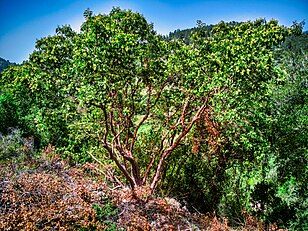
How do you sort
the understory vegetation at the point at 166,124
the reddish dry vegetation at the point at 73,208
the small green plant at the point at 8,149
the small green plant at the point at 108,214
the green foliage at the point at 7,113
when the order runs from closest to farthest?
the reddish dry vegetation at the point at 73,208, the small green plant at the point at 108,214, the understory vegetation at the point at 166,124, the small green plant at the point at 8,149, the green foliage at the point at 7,113

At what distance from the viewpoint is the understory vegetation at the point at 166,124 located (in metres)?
6.15

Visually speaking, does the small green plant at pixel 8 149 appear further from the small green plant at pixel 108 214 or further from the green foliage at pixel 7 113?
the small green plant at pixel 108 214

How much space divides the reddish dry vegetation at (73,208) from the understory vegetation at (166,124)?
3 cm

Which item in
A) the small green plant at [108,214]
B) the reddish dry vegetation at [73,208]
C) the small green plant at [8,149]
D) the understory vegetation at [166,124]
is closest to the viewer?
the reddish dry vegetation at [73,208]

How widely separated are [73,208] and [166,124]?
6.93 metres

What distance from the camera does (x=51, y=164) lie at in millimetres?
9094

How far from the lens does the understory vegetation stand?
615 centimetres

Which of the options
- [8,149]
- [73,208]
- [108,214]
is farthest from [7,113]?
[73,208]

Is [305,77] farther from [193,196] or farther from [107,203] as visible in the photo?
[107,203]

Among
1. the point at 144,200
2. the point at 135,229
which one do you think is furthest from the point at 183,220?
the point at 135,229

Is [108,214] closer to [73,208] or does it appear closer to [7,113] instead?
[73,208]

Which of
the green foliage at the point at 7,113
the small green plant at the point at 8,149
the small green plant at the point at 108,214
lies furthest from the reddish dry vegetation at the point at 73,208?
the green foliage at the point at 7,113

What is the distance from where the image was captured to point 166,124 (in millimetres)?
11719

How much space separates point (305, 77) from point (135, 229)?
1124cm
